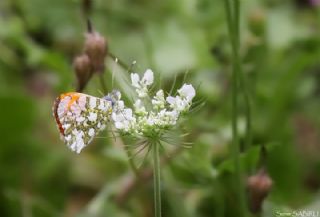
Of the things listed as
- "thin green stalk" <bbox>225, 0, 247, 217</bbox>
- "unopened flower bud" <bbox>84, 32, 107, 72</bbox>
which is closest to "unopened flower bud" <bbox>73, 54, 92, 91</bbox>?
"unopened flower bud" <bbox>84, 32, 107, 72</bbox>

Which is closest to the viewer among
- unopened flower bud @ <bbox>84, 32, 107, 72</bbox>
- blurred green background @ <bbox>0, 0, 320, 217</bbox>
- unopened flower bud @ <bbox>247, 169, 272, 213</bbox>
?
Result: unopened flower bud @ <bbox>247, 169, 272, 213</bbox>

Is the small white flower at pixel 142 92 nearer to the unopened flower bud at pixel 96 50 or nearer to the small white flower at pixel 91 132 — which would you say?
the small white flower at pixel 91 132

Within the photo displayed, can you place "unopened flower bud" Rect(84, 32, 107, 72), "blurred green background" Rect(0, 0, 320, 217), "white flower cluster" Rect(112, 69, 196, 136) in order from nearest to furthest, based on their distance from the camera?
"white flower cluster" Rect(112, 69, 196, 136), "unopened flower bud" Rect(84, 32, 107, 72), "blurred green background" Rect(0, 0, 320, 217)

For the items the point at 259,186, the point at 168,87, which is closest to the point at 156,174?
the point at 259,186

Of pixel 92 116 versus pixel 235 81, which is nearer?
pixel 92 116

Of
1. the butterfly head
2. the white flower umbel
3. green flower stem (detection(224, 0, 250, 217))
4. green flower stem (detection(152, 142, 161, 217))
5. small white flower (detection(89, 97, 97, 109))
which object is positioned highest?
green flower stem (detection(224, 0, 250, 217))

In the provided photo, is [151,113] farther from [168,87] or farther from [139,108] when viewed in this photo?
[168,87]

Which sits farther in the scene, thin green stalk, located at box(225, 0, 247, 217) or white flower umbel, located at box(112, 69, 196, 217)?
thin green stalk, located at box(225, 0, 247, 217)

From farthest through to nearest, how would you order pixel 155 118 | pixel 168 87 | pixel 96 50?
pixel 168 87, pixel 96 50, pixel 155 118

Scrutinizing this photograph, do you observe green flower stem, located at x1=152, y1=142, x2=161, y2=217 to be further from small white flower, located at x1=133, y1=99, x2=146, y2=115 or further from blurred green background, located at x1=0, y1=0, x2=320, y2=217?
blurred green background, located at x1=0, y1=0, x2=320, y2=217

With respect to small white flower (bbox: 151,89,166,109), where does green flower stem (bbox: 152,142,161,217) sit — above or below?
below
